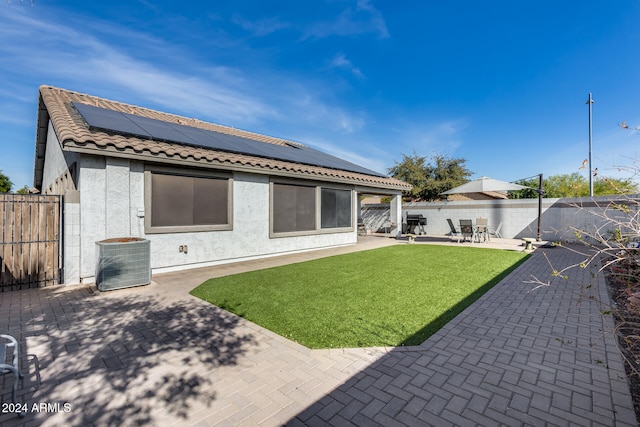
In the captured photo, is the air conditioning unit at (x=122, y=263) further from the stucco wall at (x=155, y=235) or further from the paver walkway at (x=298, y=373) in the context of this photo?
the paver walkway at (x=298, y=373)

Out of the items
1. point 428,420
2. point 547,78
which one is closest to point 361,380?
point 428,420

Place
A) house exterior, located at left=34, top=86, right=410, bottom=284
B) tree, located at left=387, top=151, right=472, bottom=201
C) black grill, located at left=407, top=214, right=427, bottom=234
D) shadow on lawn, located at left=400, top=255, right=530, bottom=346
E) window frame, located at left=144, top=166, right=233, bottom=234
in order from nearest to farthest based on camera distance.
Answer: shadow on lawn, located at left=400, top=255, right=530, bottom=346 → house exterior, located at left=34, top=86, right=410, bottom=284 → window frame, located at left=144, top=166, right=233, bottom=234 → black grill, located at left=407, top=214, right=427, bottom=234 → tree, located at left=387, top=151, right=472, bottom=201

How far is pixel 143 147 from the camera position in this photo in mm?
6961

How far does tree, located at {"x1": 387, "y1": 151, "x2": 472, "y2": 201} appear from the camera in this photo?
28844 millimetres

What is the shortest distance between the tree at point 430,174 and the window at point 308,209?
57.4 ft

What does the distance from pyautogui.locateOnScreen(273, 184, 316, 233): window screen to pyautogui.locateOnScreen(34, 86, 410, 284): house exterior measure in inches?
1.5

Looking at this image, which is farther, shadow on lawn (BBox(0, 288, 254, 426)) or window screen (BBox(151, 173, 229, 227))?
window screen (BBox(151, 173, 229, 227))

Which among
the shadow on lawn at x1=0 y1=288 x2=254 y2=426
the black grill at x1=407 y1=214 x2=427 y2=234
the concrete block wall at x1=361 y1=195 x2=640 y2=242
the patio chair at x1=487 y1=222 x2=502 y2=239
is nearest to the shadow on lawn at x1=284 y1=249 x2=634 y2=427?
the shadow on lawn at x1=0 y1=288 x2=254 y2=426

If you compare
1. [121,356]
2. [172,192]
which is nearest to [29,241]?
[172,192]

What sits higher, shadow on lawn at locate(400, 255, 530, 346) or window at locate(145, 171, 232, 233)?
window at locate(145, 171, 232, 233)

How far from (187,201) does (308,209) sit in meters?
4.92

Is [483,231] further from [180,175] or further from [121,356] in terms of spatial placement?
[121,356]

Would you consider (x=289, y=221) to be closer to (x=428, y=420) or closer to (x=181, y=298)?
(x=181, y=298)

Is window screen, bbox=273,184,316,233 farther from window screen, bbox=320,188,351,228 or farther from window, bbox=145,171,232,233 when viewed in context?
window, bbox=145,171,232,233
